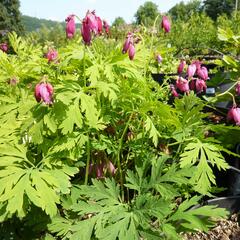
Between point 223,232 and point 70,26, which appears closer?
point 70,26

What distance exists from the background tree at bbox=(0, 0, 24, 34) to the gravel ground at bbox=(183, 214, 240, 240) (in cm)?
4046

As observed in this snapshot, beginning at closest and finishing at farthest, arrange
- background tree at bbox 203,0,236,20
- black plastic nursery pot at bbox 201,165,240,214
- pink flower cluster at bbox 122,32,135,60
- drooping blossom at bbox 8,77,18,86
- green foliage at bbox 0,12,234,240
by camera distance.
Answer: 1. green foliage at bbox 0,12,234,240
2. pink flower cluster at bbox 122,32,135,60
3. drooping blossom at bbox 8,77,18,86
4. black plastic nursery pot at bbox 201,165,240,214
5. background tree at bbox 203,0,236,20

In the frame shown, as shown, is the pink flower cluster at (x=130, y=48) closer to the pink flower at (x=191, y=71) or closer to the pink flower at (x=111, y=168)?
the pink flower at (x=191, y=71)

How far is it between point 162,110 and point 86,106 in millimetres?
396

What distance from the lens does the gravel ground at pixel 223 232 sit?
7.43 ft

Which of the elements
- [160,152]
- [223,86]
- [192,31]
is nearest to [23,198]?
[160,152]

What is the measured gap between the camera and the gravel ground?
2.26 metres

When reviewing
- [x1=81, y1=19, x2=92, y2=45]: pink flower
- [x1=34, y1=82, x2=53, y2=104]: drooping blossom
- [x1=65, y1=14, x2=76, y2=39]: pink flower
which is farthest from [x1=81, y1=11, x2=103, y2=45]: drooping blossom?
[x1=34, y1=82, x2=53, y2=104]: drooping blossom

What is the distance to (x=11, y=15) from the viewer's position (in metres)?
45.0

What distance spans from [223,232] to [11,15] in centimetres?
4705

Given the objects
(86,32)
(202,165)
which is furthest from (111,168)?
(86,32)

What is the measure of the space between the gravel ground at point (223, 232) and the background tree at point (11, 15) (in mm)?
40459

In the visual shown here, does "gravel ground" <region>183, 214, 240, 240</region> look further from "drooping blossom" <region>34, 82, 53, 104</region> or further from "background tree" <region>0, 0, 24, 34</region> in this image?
"background tree" <region>0, 0, 24, 34</region>

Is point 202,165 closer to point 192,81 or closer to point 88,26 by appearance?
point 192,81
